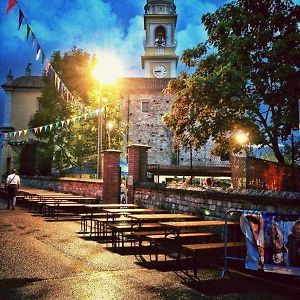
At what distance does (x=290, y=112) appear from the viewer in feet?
39.9

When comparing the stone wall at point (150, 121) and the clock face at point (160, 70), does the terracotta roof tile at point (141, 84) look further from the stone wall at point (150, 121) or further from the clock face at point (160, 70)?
the clock face at point (160, 70)

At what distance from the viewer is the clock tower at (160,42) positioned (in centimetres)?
5700

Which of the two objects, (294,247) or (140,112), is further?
(140,112)

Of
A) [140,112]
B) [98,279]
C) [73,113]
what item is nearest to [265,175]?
[98,279]

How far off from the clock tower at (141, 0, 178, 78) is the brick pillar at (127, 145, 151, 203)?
44081 millimetres

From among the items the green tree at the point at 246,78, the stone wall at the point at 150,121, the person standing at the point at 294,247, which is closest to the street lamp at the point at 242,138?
the green tree at the point at 246,78

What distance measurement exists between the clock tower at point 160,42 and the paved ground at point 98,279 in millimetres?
50048

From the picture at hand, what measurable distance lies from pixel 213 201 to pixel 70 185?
1337cm

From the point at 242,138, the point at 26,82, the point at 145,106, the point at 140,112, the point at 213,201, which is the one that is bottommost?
the point at 213,201

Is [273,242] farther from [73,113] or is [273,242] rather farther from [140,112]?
[140,112]

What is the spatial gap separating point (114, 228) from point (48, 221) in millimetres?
4974

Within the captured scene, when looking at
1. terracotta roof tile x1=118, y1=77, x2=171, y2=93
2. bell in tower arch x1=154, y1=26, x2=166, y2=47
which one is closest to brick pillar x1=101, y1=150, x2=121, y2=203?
terracotta roof tile x1=118, y1=77, x2=171, y2=93

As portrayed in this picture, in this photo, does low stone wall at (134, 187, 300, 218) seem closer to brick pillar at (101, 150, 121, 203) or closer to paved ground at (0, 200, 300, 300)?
paved ground at (0, 200, 300, 300)

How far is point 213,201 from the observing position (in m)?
8.77
